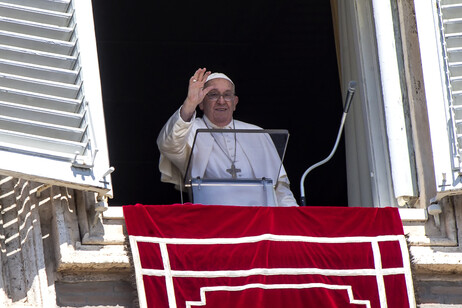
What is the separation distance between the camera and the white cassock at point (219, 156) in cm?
689

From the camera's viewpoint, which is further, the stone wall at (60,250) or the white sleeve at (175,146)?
the white sleeve at (175,146)

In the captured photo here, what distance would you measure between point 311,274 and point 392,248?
0.36 m

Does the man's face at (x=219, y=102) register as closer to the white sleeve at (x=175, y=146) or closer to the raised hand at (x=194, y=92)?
the white sleeve at (x=175, y=146)

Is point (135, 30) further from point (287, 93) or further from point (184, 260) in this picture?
point (184, 260)

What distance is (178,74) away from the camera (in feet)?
32.3

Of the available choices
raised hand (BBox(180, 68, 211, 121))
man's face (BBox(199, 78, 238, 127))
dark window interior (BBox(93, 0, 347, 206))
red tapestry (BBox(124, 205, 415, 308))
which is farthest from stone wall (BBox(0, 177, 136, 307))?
dark window interior (BBox(93, 0, 347, 206))

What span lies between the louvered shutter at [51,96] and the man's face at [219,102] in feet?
4.11

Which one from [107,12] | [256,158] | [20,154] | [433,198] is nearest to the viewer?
[20,154]

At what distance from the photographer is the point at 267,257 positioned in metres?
5.97

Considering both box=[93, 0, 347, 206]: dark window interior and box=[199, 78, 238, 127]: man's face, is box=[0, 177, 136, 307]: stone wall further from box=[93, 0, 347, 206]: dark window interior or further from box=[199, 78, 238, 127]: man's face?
box=[93, 0, 347, 206]: dark window interior

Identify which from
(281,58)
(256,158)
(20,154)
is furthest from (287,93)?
(20,154)

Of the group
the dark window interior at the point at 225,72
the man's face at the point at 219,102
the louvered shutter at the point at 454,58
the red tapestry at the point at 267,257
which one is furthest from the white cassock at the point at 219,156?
the dark window interior at the point at 225,72

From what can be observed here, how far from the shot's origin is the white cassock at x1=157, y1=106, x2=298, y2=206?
22.6ft

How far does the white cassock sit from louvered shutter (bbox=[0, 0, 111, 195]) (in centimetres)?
85
